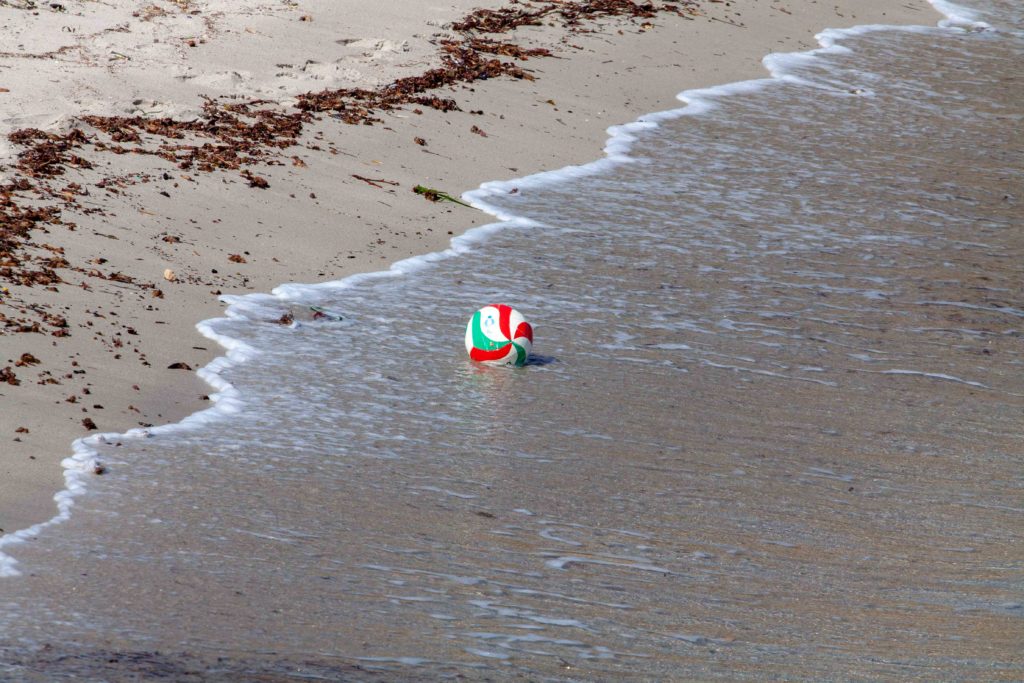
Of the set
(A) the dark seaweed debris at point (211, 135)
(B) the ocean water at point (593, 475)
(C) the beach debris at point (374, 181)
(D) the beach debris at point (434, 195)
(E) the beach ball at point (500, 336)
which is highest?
(A) the dark seaweed debris at point (211, 135)

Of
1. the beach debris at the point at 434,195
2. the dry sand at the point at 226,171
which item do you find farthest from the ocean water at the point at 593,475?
the beach debris at the point at 434,195

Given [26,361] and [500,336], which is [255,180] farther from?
[26,361]

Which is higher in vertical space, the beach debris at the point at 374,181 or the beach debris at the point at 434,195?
the beach debris at the point at 374,181

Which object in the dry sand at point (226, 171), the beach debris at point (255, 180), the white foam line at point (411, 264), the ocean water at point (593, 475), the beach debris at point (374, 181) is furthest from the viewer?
the beach debris at point (374, 181)

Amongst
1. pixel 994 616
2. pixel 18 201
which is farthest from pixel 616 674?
pixel 18 201

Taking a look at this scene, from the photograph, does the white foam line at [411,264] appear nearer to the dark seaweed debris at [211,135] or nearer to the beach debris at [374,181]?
the beach debris at [374,181]
